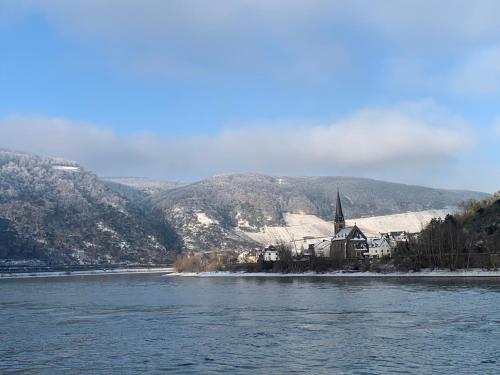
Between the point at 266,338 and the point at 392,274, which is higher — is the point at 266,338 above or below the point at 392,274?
above

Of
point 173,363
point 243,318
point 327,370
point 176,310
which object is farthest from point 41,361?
point 176,310

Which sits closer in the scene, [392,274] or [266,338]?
[266,338]

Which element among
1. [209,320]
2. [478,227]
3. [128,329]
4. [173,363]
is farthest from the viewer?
[478,227]

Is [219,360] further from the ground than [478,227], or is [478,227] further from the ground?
[478,227]

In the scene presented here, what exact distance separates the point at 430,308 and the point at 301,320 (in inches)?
545

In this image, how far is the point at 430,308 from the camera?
54156mm

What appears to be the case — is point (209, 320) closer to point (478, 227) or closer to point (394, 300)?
point (394, 300)

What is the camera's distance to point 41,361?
108ft

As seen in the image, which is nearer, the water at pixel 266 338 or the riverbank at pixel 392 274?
the water at pixel 266 338

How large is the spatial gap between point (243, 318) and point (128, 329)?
35.4ft

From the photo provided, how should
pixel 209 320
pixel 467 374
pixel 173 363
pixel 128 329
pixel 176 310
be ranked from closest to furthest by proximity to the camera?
pixel 467 374, pixel 173 363, pixel 128 329, pixel 209 320, pixel 176 310

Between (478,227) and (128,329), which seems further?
(478,227)

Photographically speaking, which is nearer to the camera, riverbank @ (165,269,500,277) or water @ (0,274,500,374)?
water @ (0,274,500,374)

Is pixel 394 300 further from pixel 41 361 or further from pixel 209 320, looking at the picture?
pixel 41 361
